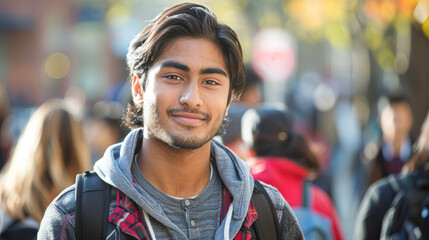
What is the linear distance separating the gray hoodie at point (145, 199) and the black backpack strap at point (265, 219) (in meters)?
0.04

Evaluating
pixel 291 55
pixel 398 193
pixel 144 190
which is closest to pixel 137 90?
pixel 144 190

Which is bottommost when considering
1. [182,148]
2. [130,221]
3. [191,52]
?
[130,221]

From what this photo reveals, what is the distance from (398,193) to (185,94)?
2019 millimetres

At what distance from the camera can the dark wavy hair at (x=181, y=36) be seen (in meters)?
2.67

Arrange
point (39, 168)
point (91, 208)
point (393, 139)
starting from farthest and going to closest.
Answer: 1. point (393, 139)
2. point (39, 168)
3. point (91, 208)

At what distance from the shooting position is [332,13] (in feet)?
40.5

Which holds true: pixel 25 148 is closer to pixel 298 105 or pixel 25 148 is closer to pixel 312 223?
pixel 312 223

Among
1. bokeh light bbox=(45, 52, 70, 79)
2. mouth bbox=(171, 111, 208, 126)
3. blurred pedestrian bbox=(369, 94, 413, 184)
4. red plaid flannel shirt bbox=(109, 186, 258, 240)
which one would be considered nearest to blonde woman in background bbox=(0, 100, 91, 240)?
red plaid flannel shirt bbox=(109, 186, 258, 240)

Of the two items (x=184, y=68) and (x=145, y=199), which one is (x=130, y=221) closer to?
(x=145, y=199)

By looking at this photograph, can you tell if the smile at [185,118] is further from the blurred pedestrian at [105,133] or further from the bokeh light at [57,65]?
the bokeh light at [57,65]

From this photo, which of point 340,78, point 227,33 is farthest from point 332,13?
point 340,78

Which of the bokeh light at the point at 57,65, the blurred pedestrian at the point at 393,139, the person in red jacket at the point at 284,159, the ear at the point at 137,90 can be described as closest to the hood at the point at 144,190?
the ear at the point at 137,90

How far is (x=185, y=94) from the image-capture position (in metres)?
2.60

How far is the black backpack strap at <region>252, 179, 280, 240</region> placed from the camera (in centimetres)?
259
